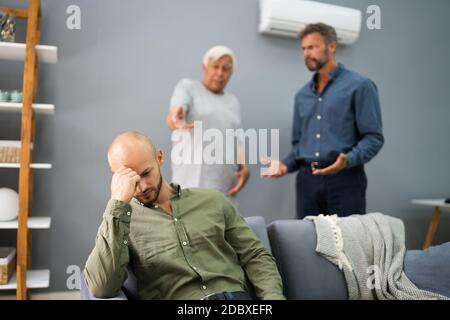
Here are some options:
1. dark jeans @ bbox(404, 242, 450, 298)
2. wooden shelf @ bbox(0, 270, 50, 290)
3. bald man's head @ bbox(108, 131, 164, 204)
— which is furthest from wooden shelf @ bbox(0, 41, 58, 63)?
dark jeans @ bbox(404, 242, 450, 298)

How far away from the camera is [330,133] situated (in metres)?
1.18

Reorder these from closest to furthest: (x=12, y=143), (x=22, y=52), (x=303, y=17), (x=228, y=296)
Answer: (x=228, y=296) → (x=22, y=52) → (x=12, y=143) → (x=303, y=17)

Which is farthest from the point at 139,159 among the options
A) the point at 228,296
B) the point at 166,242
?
the point at 228,296

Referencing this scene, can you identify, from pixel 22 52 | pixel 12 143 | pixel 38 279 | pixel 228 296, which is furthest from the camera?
pixel 12 143

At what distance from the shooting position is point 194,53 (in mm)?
1187

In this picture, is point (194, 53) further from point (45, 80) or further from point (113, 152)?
A: point (113, 152)

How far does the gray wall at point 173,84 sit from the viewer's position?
99cm

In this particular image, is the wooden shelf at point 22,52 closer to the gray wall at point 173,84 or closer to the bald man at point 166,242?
the gray wall at point 173,84

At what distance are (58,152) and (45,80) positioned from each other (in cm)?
20

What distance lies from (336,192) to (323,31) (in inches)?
20.1

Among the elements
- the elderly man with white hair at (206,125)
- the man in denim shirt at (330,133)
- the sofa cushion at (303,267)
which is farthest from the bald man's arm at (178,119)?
the sofa cushion at (303,267)

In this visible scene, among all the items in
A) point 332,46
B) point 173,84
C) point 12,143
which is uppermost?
point 332,46

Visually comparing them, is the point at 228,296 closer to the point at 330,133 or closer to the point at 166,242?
the point at 166,242

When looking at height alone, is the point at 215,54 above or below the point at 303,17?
below
